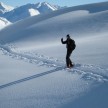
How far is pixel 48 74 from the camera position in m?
14.6

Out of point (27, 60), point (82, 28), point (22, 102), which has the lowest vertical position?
point (22, 102)

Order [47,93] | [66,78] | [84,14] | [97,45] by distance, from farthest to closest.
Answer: [84,14]
[97,45]
[66,78]
[47,93]

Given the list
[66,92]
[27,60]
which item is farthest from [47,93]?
[27,60]

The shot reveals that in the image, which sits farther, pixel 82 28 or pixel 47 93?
pixel 82 28

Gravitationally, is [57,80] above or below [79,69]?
below

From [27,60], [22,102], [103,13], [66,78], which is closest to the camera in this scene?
[22,102]

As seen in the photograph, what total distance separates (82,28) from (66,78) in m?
22.6

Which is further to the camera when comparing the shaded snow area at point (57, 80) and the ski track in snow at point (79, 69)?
the ski track in snow at point (79, 69)

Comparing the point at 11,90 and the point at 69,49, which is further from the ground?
the point at 69,49

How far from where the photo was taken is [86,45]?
24.0m

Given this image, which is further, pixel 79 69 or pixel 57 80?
pixel 79 69

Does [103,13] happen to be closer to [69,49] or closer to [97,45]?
[97,45]

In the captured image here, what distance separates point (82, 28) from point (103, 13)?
6.97 metres

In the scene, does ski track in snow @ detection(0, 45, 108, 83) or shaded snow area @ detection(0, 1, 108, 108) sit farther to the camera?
ski track in snow @ detection(0, 45, 108, 83)
